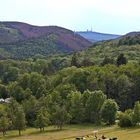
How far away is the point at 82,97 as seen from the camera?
98312mm

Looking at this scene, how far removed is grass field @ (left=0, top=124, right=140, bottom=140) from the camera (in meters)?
69.9

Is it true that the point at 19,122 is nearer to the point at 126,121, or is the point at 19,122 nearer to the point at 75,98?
the point at 75,98

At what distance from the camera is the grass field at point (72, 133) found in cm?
6988

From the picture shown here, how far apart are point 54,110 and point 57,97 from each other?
10301 mm

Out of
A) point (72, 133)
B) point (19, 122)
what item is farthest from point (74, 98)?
point (72, 133)

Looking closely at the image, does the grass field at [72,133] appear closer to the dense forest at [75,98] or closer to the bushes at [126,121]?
the bushes at [126,121]

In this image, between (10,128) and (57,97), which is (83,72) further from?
(10,128)

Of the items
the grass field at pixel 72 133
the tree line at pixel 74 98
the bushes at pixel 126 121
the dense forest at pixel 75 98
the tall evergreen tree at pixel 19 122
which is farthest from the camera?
the tree line at pixel 74 98

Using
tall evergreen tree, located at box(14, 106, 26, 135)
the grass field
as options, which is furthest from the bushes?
tall evergreen tree, located at box(14, 106, 26, 135)

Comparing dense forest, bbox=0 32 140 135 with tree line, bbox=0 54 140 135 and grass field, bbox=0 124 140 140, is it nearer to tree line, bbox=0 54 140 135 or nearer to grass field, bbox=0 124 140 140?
tree line, bbox=0 54 140 135

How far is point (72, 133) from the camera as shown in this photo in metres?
79.9

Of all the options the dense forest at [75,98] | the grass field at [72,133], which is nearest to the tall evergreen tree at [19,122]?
the dense forest at [75,98]

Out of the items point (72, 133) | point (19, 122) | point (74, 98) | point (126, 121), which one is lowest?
point (72, 133)

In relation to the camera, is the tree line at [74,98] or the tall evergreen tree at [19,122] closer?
the tall evergreen tree at [19,122]
